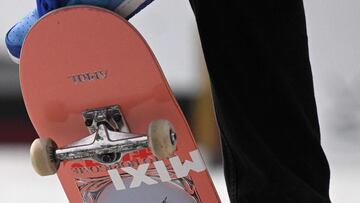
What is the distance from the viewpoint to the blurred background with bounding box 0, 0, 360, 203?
149 cm

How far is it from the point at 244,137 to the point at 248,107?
4 centimetres

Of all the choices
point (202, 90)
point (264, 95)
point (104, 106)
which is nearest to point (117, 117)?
point (104, 106)

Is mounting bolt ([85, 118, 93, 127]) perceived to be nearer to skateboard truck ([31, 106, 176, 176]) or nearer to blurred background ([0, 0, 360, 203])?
skateboard truck ([31, 106, 176, 176])

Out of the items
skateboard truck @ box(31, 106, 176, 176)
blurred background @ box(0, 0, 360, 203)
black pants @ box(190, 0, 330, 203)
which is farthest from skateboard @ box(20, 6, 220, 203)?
blurred background @ box(0, 0, 360, 203)

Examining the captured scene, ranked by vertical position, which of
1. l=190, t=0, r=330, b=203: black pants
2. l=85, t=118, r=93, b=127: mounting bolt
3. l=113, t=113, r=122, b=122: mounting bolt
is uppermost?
l=85, t=118, r=93, b=127: mounting bolt

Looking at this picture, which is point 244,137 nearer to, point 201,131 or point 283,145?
point 283,145

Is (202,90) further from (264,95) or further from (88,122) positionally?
(264,95)

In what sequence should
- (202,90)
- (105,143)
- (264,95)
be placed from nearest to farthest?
1. (264,95)
2. (105,143)
3. (202,90)

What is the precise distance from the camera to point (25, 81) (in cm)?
97

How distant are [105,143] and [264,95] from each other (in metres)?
0.25

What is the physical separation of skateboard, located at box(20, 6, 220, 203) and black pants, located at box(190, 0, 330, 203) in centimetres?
13

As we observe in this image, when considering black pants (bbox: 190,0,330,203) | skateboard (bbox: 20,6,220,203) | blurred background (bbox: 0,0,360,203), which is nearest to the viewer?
black pants (bbox: 190,0,330,203)

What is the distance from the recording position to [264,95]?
2.44ft

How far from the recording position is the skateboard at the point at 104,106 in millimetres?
886
